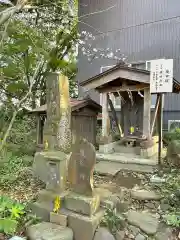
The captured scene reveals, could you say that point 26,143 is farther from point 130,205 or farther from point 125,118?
point 130,205

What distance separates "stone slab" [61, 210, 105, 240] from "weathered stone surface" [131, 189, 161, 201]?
1.08m

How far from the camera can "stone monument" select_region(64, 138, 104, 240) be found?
12.9ft

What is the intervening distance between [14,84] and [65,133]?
6.40m

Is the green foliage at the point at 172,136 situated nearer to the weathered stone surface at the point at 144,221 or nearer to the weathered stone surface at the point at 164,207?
the weathered stone surface at the point at 164,207

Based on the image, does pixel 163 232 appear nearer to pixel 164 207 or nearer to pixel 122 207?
pixel 164 207

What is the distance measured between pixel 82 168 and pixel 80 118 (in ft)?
16.0

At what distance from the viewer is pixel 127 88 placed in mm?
8234

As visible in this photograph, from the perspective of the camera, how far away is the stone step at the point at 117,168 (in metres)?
6.37

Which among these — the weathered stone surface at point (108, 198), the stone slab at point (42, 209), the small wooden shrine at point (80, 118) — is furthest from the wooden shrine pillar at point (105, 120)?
the stone slab at point (42, 209)

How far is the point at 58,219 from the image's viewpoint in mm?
4164

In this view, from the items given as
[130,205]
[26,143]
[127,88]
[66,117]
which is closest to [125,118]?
[127,88]

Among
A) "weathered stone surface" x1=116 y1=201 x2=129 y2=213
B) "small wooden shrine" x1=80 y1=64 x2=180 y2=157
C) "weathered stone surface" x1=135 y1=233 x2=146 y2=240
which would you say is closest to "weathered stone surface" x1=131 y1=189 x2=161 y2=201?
"weathered stone surface" x1=116 y1=201 x2=129 y2=213

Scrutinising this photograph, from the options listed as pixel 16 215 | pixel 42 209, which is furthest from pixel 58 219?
pixel 16 215

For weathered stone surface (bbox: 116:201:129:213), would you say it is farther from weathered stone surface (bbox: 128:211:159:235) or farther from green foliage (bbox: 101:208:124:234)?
green foliage (bbox: 101:208:124:234)
